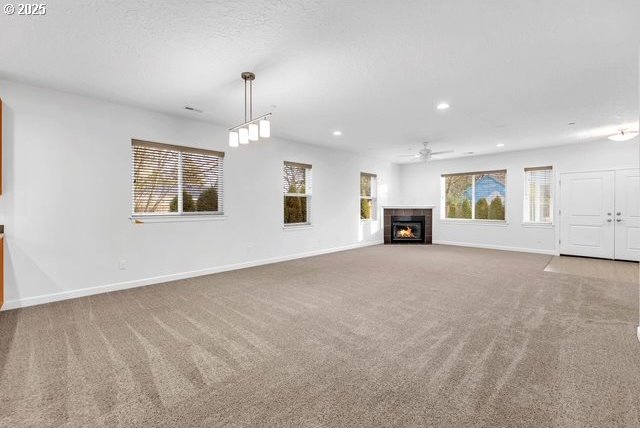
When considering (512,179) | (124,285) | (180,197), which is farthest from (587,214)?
(124,285)

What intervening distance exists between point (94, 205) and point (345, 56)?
3.78m

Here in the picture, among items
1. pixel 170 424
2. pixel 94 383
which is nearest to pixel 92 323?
pixel 94 383

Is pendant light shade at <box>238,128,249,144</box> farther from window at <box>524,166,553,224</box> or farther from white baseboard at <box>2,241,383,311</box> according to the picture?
window at <box>524,166,553,224</box>

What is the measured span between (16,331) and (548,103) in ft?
22.3

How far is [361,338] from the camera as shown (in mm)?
2668

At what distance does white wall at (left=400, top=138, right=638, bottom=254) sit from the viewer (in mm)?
6602

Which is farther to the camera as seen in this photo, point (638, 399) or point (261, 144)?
point (261, 144)

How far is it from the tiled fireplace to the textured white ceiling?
4708mm

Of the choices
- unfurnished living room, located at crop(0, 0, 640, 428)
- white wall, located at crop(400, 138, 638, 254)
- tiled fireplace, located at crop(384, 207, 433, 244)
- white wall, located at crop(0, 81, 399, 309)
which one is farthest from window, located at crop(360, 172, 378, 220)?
white wall, located at crop(0, 81, 399, 309)

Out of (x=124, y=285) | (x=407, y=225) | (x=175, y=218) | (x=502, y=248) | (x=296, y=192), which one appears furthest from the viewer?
(x=407, y=225)

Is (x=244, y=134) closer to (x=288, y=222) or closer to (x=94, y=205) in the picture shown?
(x=94, y=205)

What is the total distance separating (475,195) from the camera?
8.68 m

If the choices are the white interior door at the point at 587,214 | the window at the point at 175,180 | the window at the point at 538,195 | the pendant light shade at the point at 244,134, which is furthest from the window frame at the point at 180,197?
the white interior door at the point at 587,214

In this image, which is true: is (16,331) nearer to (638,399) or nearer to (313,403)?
(313,403)
